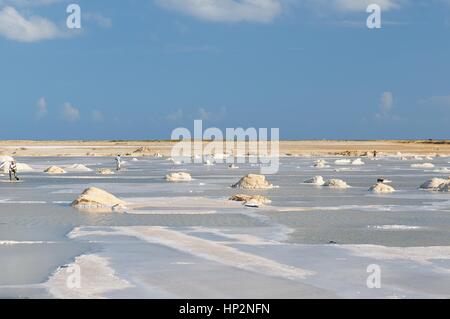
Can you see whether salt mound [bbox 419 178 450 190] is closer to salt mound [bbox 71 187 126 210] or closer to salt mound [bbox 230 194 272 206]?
salt mound [bbox 230 194 272 206]

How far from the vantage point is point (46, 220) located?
1780 centimetres

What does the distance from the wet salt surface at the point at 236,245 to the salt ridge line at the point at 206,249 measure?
0.04 meters

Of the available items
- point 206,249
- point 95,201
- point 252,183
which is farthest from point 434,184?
point 206,249

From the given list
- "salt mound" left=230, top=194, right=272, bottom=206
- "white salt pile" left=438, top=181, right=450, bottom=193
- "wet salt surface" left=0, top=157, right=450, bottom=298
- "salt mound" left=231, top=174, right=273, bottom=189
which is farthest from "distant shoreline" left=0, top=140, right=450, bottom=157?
"wet salt surface" left=0, top=157, right=450, bottom=298

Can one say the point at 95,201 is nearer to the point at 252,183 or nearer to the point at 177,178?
the point at 252,183

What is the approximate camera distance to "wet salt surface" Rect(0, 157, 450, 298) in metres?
9.52

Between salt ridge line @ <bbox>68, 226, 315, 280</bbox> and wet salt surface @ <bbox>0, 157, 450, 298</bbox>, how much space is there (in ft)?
0.12

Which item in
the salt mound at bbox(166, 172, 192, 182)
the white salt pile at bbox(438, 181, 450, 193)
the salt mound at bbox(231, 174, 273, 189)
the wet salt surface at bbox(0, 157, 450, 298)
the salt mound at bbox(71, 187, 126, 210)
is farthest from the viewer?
the salt mound at bbox(166, 172, 192, 182)

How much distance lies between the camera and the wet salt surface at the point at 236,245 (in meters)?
9.52

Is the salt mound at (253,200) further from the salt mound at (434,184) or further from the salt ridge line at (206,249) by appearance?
the salt mound at (434,184)

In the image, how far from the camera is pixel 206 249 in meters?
12.9

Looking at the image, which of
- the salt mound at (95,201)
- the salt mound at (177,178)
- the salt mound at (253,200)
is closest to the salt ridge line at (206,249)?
the salt mound at (95,201)
